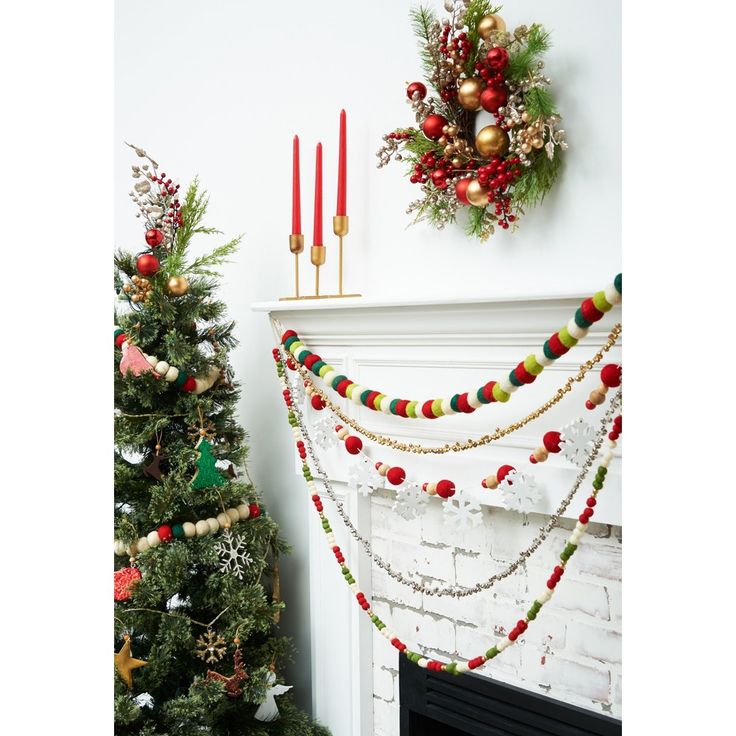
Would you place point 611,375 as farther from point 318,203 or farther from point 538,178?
point 318,203

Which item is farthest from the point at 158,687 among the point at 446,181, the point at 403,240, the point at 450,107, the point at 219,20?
the point at 219,20

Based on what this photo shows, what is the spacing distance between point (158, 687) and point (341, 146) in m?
1.18

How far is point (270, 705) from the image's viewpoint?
1569mm

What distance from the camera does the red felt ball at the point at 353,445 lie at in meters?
1.46

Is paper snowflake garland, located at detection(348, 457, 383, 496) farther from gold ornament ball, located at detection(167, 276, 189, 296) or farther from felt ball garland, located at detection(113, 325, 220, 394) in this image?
gold ornament ball, located at detection(167, 276, 189, 296)

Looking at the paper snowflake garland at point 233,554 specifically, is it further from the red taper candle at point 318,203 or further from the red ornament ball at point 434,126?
the red ornament ball at point 434,126

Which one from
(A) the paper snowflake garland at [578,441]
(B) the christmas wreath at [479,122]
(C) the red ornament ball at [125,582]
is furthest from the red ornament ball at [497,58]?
(C) the red ornament ball at [125,582]

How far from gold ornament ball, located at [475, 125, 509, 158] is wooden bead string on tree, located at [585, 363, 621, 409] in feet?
1.33

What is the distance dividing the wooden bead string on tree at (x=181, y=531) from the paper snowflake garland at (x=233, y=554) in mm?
28

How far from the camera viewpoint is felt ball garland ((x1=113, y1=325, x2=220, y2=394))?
4.96 feet

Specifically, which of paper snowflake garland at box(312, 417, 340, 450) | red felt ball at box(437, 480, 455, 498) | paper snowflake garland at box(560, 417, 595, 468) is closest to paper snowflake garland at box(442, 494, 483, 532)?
red felt ball at box(437, 480, 455, 498)

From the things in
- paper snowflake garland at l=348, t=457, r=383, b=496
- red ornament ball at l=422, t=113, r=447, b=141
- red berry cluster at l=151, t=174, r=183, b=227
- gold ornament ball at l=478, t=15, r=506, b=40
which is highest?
gold ornament ball at l=478, t=15, r=506, b=40

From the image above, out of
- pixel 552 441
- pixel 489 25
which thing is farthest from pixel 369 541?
pixel 489 25
